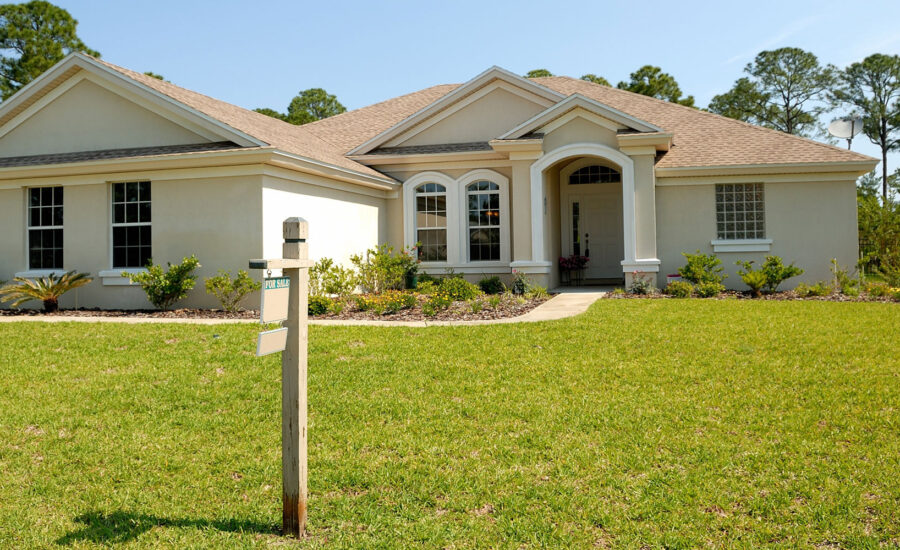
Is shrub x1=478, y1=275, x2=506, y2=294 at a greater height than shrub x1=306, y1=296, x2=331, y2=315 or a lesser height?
greater

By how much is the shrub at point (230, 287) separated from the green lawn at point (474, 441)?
129 inches

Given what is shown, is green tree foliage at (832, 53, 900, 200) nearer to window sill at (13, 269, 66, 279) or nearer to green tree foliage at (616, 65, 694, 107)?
green tree foliage at (616, 65, 694, 107)

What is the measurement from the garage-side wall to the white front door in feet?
18.1

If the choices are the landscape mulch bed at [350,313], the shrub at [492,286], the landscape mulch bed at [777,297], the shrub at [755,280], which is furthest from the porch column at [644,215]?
the shrub at [492,286]

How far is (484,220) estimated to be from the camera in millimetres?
16969

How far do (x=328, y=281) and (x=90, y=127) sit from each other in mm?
6398

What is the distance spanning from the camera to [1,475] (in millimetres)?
4836

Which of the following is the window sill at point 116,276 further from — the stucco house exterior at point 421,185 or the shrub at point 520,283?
the shrub at point 520,283

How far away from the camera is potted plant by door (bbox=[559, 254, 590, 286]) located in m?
18.3

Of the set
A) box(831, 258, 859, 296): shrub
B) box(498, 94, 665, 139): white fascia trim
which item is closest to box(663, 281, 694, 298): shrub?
box(831, 258, 859, 296): shrub

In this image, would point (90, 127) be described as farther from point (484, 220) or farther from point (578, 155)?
point (578, 155)

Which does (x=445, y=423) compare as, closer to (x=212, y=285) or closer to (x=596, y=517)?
(x=596, y=517)

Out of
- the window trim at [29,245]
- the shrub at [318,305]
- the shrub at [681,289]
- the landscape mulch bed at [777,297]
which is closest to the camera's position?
the shrub at [318,305]

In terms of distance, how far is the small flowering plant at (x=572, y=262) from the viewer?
18.3 metres
